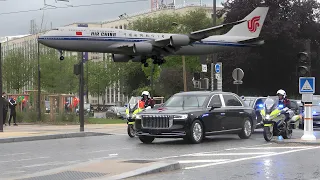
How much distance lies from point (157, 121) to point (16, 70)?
207 ft

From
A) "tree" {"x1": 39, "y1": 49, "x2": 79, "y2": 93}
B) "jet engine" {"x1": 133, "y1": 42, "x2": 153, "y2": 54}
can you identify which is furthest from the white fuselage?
"tree" {"x1": 39, "y1": 49, "x2": 79, "y2": 93}

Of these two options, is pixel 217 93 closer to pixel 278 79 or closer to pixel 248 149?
pixel 248 149

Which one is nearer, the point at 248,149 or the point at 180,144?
Result: the point at 248,149

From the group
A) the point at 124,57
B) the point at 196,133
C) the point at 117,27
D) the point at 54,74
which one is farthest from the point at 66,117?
the point at 117,27

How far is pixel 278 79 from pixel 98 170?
170 feet

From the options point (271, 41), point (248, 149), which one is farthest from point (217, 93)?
point (271, 41)

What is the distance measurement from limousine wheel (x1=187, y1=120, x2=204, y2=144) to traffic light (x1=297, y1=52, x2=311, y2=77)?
3654 mm

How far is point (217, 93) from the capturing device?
18.5m

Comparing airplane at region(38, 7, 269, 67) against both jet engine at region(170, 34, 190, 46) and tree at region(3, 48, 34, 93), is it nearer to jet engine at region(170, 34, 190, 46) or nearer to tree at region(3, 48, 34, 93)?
jet engine at region(170, 34, 190, 46)

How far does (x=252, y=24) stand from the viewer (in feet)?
145

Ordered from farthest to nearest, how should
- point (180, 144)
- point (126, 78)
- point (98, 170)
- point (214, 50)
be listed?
1. point (126, 78)
2. point (214, 50)
3. point (180, 144)
4. point (98, 170)

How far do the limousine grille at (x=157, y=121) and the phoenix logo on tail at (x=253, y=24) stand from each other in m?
28.6

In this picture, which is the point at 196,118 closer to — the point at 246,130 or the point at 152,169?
the point at 246,130

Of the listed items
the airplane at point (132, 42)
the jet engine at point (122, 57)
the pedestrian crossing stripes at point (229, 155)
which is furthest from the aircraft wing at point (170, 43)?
the pedestrian crossing stripes at point (229, 155)
